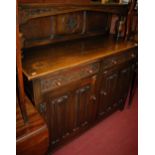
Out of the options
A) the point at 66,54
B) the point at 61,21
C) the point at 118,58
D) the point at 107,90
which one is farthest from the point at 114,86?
the point at 61,21

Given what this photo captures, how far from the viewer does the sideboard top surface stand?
44.3 inches

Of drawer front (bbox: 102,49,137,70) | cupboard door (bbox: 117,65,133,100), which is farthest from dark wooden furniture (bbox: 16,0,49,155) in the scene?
cupboard door (bbox: 117,65,133,100)

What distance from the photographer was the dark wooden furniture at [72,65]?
1184 mm

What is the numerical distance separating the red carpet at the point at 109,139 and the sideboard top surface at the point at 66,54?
0.99 m

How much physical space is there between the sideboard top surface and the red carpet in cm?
99

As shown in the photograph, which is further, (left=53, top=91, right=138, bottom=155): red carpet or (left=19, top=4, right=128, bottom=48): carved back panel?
(left=53, top=91, right=138, bottom=155): red carpet

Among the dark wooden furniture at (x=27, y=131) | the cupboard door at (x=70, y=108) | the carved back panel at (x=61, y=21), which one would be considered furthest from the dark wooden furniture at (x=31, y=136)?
the carved back panel at (x=61, y=21)

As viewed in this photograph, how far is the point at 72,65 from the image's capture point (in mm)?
1202

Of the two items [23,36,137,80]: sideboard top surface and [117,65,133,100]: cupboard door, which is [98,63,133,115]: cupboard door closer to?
[117,65,133,100]: cupboard door

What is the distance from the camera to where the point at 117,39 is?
1904 millimetres

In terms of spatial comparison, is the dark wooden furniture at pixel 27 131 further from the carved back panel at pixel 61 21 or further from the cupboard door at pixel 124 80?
the cupboard door at pixel 124 80
